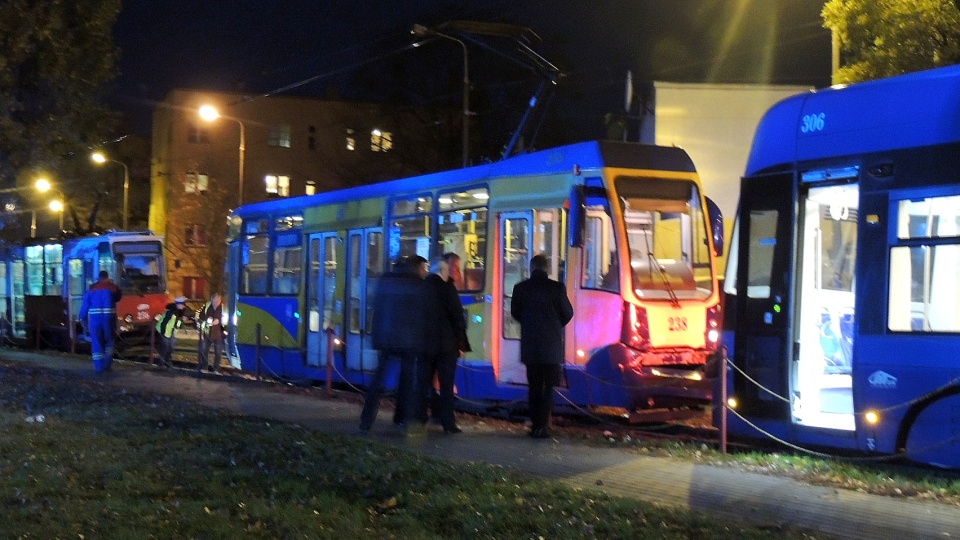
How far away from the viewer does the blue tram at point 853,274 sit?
8992mm

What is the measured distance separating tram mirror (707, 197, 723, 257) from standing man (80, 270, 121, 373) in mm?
11770

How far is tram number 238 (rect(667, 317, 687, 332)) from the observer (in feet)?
41.1

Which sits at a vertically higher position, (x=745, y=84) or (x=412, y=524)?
(x=745, y=84)

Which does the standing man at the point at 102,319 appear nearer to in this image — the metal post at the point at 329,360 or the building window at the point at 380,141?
the metal post at the point at 329,360

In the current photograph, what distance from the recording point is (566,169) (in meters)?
13.1

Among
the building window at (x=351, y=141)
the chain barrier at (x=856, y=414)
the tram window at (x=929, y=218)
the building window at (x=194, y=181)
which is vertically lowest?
the chain barrier at (x=856, y=414)

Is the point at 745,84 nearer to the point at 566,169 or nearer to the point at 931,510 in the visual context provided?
the point at 566,169

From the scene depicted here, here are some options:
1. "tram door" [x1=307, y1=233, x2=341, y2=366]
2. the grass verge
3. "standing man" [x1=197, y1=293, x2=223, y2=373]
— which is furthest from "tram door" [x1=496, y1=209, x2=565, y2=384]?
"standing man" [x1=197, y1=293, x2=223, y2=373]

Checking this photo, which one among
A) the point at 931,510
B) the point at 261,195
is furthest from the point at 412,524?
the point at 261,195

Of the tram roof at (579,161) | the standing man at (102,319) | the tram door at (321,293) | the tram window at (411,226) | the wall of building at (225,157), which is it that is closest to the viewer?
the tram roof at (579,161)

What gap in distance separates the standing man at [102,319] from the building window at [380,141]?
78.5ft

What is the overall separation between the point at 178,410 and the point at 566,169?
5548mm

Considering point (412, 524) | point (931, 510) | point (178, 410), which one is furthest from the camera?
point (178, 410)

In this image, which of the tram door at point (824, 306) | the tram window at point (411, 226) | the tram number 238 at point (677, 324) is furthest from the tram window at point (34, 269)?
the tram door at point (824, 306)
